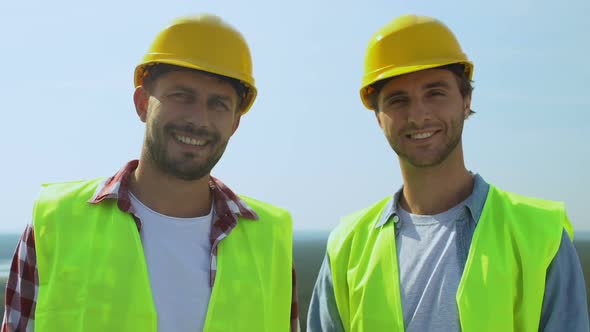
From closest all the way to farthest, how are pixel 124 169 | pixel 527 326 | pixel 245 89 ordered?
pixel 527 326 < pixel 124 169 < pixel 245 89

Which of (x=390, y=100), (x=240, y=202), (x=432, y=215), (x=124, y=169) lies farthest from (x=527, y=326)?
(x=124, y=169)

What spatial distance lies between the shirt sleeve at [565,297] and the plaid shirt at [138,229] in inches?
65.5

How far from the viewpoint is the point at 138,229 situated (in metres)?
4.01

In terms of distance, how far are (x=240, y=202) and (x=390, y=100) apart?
1267mm

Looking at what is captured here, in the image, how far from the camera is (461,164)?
446cm

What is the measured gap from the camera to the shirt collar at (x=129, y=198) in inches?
159

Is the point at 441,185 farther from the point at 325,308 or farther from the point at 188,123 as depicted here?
the point at 188,123

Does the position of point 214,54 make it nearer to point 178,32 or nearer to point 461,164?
point 178,32

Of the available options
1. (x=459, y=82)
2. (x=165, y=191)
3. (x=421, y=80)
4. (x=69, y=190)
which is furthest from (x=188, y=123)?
(x=459, y=82)

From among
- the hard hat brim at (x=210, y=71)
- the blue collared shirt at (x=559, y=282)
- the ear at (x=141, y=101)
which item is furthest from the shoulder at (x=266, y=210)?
the blue collared shirt at (x=559, y=282)

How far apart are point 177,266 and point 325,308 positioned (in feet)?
4.02

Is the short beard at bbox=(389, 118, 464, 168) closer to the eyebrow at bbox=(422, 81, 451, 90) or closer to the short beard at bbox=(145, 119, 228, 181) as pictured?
the eyebrow at bbox=(422, 81, 451, 90)

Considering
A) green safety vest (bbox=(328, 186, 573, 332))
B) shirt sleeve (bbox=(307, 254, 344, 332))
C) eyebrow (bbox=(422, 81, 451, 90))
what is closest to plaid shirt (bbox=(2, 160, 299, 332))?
shirt sleeve (bbox=(307, 254, 344, 332))

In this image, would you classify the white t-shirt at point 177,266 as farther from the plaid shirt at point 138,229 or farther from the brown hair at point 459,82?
the brown hair at point 459,82
